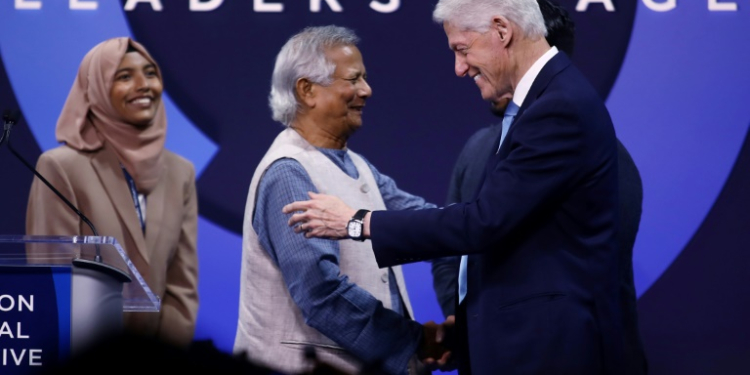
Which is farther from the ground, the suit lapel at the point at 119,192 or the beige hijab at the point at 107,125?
the beige hijab at the point at 107,125

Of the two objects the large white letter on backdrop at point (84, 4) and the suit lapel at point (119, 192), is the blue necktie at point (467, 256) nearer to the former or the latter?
the suit lapel at point (119, 192)

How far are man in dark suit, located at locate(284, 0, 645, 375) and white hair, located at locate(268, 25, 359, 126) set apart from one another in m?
0.72

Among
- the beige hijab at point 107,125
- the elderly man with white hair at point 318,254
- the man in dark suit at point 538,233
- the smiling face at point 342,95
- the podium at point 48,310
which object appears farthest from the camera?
the beige hijab at point 107,125

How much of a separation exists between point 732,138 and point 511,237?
2.39m

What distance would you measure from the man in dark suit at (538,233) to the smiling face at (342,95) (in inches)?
25.6

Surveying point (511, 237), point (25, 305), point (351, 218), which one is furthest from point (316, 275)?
point (25, 305)

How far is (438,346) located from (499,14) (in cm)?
100

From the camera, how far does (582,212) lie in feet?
8.89

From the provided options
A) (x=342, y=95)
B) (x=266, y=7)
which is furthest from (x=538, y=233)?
(x=266, y=7)

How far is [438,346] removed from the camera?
10.7 feet

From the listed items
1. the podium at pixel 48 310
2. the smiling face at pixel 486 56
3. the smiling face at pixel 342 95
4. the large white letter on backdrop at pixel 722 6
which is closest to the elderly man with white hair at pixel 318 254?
the smiling face at pixel 342 95

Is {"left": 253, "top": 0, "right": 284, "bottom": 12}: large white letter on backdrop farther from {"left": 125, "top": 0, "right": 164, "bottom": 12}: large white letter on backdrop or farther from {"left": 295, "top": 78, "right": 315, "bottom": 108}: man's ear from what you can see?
{"left": 295, "top": 78, "right": 315, "bottom": 108}: man's ear

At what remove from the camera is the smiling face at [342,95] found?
3.47m

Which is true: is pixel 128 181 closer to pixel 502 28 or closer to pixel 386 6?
pixel 386 6
